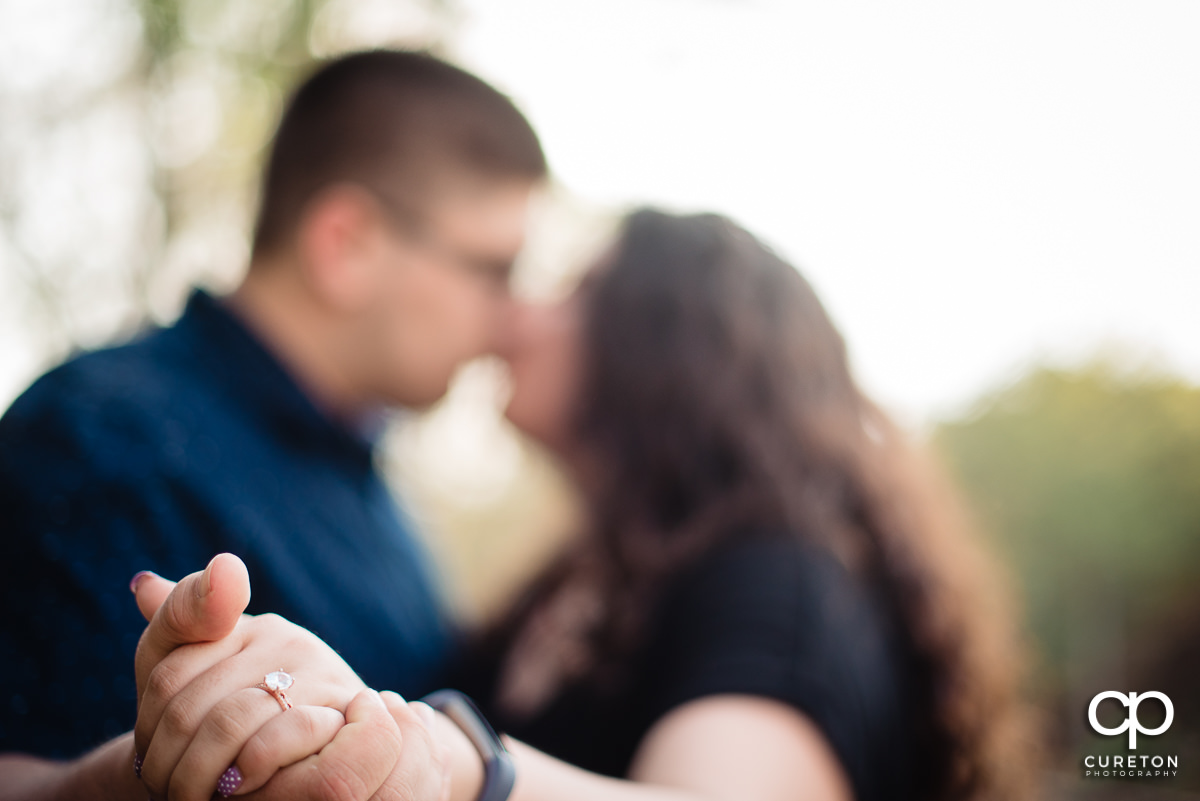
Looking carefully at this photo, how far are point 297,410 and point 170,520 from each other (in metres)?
0.64

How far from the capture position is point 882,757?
1635 mm

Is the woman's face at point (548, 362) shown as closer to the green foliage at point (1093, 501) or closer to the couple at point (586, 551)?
the couple at point (586, 551)

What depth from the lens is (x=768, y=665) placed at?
144 cm

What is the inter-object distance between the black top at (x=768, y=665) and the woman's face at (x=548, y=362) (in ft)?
2.84

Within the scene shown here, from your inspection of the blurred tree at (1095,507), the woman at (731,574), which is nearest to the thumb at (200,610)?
the woman at (731,574)

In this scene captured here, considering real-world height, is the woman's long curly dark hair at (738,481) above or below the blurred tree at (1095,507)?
above

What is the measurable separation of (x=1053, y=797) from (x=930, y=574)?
12.4 metres

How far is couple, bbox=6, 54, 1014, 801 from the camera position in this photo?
85cm

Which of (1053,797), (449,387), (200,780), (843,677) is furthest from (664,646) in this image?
(1053,797)

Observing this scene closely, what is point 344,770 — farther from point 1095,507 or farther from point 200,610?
point 1095,507

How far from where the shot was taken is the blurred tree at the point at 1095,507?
1600 cm

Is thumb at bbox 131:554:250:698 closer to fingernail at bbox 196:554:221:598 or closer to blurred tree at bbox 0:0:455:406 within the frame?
fingernail at bbox 196:554:221:598

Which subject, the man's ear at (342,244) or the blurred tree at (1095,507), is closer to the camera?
the man's ear at (342,244)

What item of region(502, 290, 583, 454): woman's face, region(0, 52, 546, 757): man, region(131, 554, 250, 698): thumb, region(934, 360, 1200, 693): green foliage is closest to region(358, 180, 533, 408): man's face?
region(0, 52, 546, 757): man
